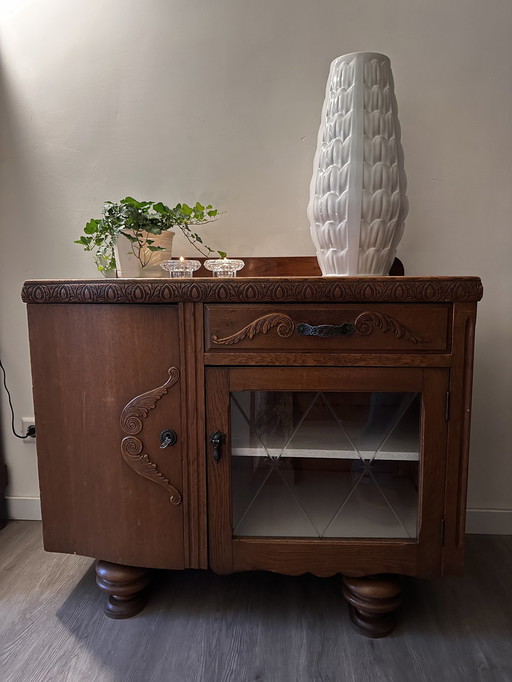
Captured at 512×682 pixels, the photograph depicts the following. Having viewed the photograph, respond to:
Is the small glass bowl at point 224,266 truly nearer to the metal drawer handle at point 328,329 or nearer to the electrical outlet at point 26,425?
the metal drawer handle at point 328,329

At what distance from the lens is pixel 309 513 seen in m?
0.89

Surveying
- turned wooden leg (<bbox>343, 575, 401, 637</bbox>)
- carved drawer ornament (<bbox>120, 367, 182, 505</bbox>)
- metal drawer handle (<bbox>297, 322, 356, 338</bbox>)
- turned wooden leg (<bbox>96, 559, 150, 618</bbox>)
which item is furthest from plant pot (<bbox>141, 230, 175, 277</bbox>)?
turned wooden leg (<bbox>343, 575, 401, 637</bbox>)

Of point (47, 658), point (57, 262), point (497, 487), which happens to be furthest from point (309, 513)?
point (57, 262)

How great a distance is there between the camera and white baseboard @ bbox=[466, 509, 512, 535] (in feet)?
4.14

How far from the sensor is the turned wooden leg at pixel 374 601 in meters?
0.86

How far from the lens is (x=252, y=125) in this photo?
1.21 meters

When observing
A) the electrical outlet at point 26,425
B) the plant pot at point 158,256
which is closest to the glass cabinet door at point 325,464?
the plant pot at point 158,256

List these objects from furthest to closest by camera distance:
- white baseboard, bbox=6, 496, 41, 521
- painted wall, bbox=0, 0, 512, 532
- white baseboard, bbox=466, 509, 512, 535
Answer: white baseboard, bbox=6, 496, 41, 521
white baseboard, bbox=466, 509, 512, 535
painted wall, bbox=0, 0, 512, 532

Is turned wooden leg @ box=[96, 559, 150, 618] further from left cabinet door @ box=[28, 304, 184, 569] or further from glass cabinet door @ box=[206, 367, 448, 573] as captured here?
glass cabinet door @ box=[206, 367, 448, 573]

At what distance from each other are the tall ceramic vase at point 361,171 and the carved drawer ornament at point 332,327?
0.15m

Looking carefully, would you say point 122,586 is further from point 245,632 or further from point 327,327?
point 327,327

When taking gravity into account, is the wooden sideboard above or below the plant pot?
below

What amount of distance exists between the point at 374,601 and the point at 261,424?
428mm

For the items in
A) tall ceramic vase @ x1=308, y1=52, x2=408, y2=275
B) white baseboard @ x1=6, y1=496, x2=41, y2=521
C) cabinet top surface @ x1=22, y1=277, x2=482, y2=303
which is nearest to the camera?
cabinet top surface @ x1=22, y1=277, x2=482, y2=303
